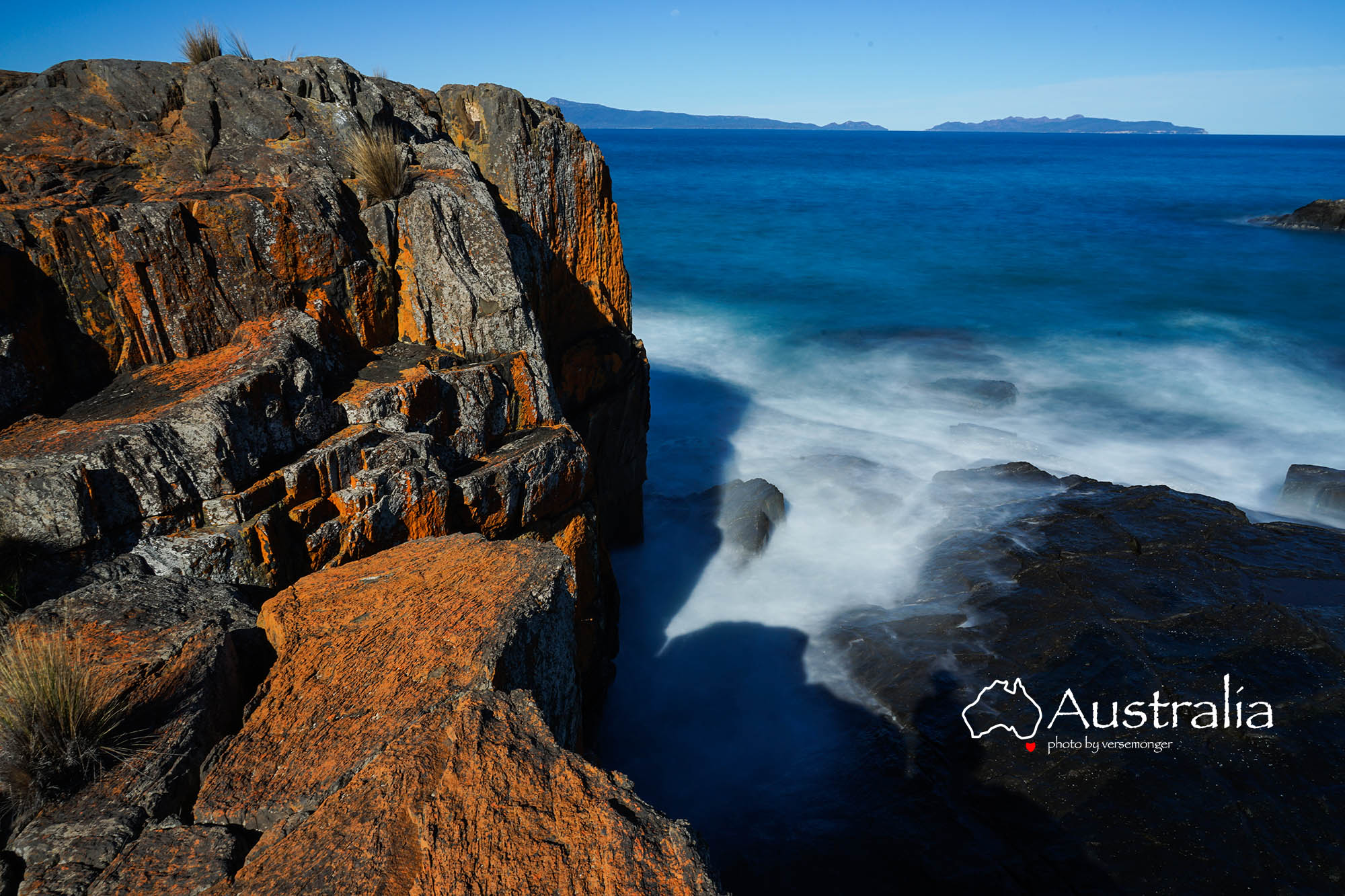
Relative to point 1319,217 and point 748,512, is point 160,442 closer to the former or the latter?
point 748,512

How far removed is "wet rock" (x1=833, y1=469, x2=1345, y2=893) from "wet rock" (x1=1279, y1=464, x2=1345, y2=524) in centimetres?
223

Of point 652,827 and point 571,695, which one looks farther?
point 571,695

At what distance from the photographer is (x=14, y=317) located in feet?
16.3

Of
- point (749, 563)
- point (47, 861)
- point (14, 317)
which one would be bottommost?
point (749, 563)

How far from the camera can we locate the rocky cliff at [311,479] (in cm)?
281

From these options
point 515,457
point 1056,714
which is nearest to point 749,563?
point 1056,714

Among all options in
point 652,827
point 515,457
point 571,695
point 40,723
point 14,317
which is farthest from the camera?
point 515,457

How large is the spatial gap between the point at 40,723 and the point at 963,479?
12.2m

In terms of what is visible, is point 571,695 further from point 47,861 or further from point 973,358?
point 973,358

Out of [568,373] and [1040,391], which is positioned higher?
[568,373]

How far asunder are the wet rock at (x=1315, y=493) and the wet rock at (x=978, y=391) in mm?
6188

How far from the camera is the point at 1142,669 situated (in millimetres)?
7156

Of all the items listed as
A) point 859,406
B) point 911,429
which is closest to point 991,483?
point 911,429

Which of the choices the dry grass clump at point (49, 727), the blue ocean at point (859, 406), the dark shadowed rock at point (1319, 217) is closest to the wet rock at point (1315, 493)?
the blue ocean at point (859, 406)
